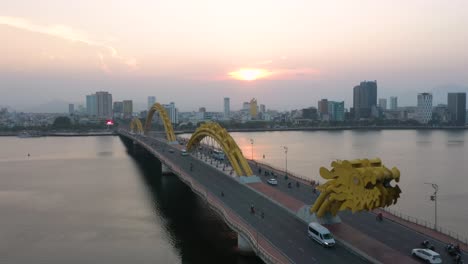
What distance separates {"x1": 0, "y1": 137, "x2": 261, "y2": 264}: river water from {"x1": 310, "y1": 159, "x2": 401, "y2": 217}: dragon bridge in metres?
10.3

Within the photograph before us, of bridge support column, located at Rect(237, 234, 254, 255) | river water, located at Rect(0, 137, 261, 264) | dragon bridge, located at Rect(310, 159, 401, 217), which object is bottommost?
river water, located at Rect(0, 137, 261, 264)

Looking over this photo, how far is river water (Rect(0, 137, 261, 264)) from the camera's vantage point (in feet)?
125

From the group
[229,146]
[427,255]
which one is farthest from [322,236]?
[229,146]

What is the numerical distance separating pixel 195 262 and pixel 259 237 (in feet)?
27.1

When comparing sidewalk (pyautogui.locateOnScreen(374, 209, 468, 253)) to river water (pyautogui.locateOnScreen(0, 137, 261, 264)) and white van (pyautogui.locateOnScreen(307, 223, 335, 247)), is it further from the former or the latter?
river water (pyautogui.locateOnScreen(0, 137, 261, 264))

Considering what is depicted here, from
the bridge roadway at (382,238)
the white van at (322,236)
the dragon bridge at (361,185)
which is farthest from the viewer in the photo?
the white van at (322,236)

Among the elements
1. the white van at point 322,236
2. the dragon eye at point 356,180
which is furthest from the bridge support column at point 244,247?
the dragon eye at point 356,180

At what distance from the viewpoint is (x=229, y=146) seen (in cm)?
6075

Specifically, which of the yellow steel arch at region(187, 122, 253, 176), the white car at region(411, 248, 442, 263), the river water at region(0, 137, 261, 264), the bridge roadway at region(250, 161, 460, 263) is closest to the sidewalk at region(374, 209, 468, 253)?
the bridge roadway at region(250, 161, 460, 263)

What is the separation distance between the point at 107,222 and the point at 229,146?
20.9 metres

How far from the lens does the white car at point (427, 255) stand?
25.7 meters

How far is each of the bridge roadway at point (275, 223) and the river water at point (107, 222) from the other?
3403 mm

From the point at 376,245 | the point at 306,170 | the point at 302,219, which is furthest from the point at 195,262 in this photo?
the point at 306,170

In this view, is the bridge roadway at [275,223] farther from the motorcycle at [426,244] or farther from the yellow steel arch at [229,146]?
the motorcycle at [426,244]
